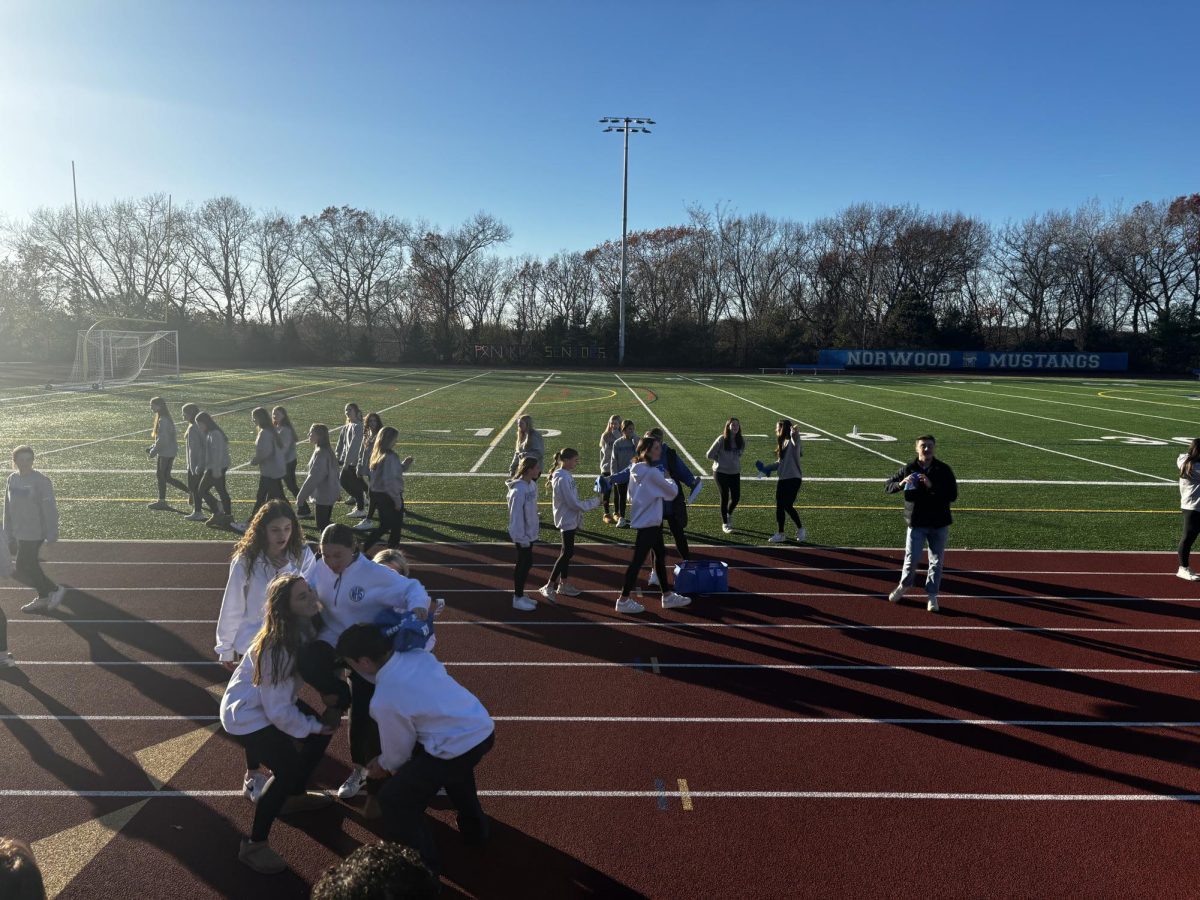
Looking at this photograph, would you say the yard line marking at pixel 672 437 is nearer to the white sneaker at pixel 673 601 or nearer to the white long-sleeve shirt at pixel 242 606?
the white sneaker at pixel 673 601

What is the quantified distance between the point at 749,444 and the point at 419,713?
19.4m

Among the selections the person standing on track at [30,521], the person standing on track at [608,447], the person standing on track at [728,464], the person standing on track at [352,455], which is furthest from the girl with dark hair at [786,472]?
the person standing on track at [30,521]

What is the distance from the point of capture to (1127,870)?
4469mm

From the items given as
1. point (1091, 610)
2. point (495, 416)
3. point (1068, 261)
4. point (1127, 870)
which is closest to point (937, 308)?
point (1068, 261)

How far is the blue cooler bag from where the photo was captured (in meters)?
9.16

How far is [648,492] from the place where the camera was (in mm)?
8320

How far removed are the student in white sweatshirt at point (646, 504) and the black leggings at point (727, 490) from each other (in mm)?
3793

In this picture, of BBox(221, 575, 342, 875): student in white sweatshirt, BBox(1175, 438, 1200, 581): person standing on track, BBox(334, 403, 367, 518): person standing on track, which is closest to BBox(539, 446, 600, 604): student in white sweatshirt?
BBox(221, 575, 342, 875): student in white sweatshirt

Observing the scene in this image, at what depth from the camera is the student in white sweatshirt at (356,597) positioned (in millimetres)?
4883

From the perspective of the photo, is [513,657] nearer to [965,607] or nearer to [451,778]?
[451,778]

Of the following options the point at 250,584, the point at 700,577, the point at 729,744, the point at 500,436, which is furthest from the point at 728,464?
the point at 500,436

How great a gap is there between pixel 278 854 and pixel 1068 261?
294 ft

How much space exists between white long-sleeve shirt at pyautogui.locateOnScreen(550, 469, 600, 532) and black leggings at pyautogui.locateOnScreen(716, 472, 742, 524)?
4225mm

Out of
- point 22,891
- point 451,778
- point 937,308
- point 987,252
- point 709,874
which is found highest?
point 987,252
